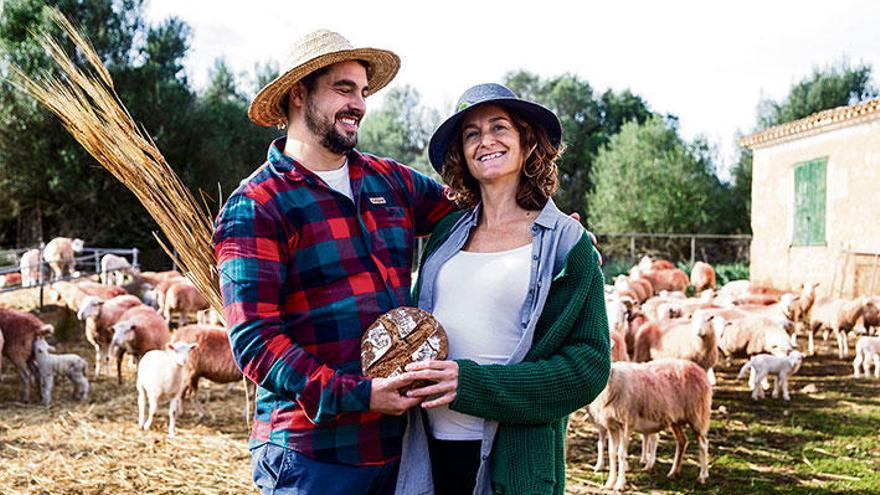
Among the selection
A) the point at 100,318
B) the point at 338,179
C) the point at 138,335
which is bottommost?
the point at 138,335

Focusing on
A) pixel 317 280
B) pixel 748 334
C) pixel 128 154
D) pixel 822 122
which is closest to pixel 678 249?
pixel 822 122

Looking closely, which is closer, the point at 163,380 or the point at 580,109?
the point at 163,380

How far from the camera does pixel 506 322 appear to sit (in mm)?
2555

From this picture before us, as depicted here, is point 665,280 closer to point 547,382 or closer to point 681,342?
point 681,342

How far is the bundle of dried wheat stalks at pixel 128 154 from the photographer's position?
3.21m

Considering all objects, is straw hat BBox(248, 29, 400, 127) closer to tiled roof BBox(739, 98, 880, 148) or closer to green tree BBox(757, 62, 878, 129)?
tiled roof BBox(739, 98, 880, 148)

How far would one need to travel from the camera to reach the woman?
238 cm

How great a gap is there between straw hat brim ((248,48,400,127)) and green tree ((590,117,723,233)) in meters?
33.0

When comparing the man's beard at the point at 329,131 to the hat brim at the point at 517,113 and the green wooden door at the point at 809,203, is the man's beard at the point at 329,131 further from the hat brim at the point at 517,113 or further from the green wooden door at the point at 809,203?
the green wooden door at the point at 809,203

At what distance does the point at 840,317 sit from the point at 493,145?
43.2 ft

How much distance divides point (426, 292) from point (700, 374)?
5.25m

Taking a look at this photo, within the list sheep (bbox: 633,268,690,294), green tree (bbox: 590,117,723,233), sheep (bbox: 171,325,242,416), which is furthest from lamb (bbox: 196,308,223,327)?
green tree (bbox: 590,117,723,233)

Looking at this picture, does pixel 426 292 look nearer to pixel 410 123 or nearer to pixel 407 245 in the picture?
pixel 407 245

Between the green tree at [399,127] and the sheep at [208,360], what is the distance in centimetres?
3763
